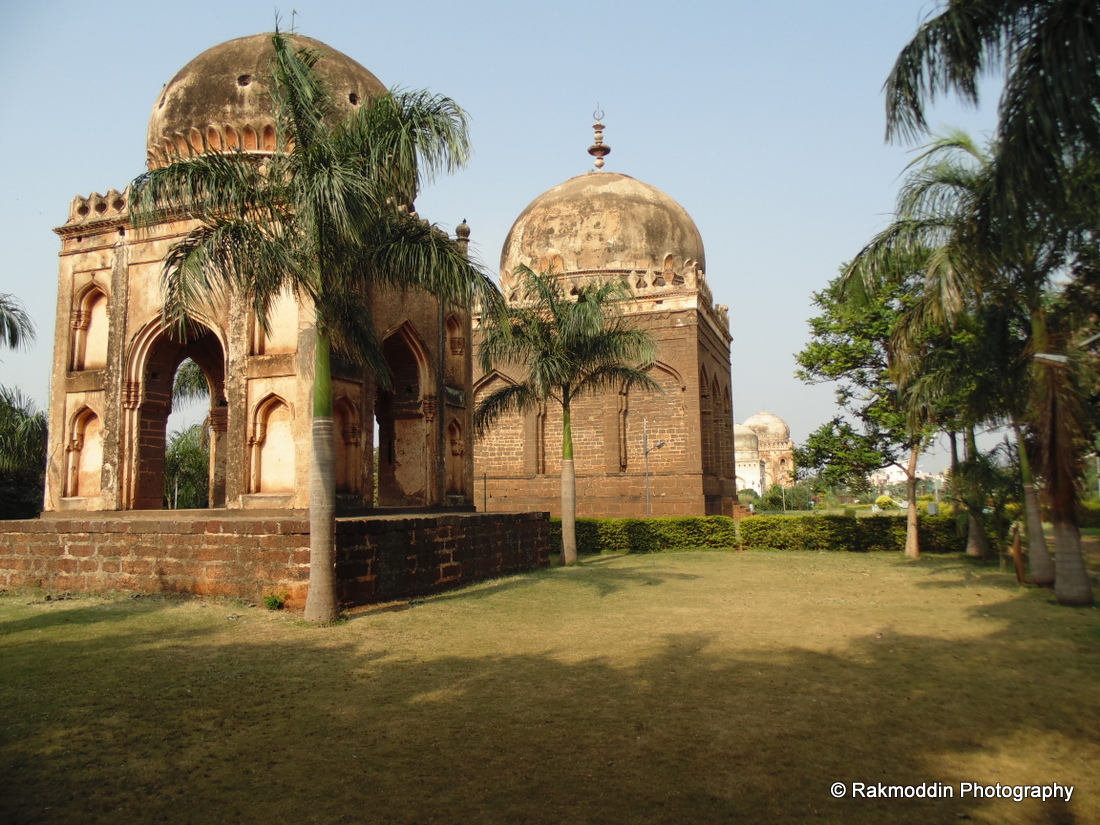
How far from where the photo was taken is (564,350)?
50.5 feet

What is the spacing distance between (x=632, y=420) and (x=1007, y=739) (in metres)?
18.7

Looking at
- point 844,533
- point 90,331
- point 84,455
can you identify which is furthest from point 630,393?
point 84,455

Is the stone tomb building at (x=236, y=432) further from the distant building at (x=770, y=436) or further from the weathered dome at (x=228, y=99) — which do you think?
the distant building at (x=770, y=436)

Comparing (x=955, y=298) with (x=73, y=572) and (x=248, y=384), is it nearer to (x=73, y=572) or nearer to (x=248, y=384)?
(x=248, y=384)

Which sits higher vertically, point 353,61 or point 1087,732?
point 353,61

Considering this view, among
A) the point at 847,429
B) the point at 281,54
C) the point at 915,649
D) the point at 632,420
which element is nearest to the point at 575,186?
the point at 632,420

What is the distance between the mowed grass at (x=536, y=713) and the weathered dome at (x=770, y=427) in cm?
7111

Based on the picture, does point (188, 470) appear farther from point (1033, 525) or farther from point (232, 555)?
point (1033, 525)

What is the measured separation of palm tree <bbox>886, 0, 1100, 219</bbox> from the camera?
527 centimetres

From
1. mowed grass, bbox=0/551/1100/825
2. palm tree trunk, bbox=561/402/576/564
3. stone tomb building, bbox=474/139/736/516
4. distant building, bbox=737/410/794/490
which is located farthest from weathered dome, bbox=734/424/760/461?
mowed grass, bbox=0/551/1100/825

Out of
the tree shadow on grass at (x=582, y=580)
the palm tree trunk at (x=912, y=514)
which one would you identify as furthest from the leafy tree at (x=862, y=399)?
the tree shadow on grass at (x=582, y=580)

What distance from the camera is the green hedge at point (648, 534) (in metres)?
20.4

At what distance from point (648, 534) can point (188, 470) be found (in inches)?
557

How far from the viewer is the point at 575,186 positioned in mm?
27281
